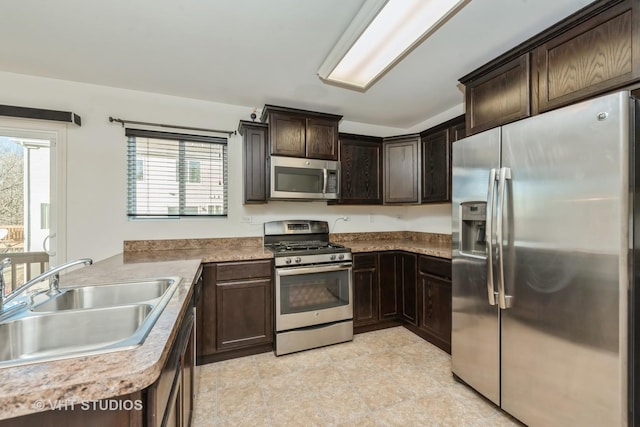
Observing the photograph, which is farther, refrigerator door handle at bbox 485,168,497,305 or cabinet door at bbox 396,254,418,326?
cabinet door at bbox 396,254,418,326

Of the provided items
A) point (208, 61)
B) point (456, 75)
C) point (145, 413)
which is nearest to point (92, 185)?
point (208, 61)

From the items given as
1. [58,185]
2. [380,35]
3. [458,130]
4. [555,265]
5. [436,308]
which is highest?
[380,35]

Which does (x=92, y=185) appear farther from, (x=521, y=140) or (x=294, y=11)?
(x=521, y=140)

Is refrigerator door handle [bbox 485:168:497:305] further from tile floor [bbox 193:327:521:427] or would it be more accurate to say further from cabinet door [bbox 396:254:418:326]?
cabinet door [bbox 396:254:418:326]

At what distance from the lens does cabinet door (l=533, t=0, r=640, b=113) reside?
1319mm

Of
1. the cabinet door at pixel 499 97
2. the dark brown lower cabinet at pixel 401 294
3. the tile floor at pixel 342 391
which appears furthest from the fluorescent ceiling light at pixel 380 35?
the tile floor at pixel 342 391

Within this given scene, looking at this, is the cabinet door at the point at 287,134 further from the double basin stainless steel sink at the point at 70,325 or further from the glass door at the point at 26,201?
the glass door at the point at 26,201

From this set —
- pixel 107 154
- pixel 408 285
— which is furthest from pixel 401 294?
pixel 107 154

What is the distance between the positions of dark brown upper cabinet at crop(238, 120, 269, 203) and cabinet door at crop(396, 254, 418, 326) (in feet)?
5.39

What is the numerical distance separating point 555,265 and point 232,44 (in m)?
2.41

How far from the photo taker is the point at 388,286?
2.97 m

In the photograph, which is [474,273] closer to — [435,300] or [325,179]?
[435,300]

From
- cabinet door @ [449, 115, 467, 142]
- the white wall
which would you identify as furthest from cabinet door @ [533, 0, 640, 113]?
the white wall

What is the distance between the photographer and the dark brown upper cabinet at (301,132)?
274 centimetres
